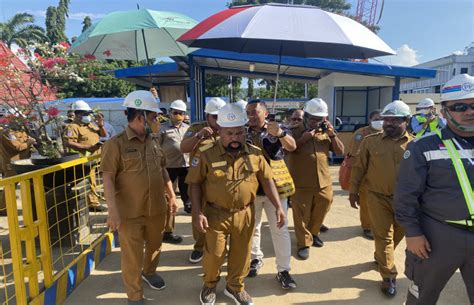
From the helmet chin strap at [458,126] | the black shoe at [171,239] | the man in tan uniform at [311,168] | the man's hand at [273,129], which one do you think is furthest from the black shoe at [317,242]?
the helmet chin strap at [458,126]

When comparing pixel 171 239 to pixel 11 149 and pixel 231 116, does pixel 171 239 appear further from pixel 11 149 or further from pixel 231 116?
pixel 11 149

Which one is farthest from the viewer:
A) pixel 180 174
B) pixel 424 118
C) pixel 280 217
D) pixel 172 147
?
pixel 424 118

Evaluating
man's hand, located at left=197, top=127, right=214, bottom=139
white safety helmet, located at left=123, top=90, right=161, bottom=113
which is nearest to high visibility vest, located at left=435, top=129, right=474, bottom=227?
man's hand, located at left=197, top=127, right=214, bottom=139

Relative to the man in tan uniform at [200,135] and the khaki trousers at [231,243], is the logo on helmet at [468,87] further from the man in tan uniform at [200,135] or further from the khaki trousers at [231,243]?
the man in tan uniform at [200,135]

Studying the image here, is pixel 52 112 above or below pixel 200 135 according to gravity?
above

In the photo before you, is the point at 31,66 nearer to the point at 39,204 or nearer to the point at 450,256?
the point at 39,204

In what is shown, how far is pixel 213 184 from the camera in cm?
274

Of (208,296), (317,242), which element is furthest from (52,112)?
(317,242)

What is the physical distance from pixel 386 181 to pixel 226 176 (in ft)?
5.40

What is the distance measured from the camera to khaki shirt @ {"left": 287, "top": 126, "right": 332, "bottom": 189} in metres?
3.95

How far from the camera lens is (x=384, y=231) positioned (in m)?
Result: 3.18

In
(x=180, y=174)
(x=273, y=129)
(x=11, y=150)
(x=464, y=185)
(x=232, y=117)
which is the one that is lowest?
(x=180, y=174)

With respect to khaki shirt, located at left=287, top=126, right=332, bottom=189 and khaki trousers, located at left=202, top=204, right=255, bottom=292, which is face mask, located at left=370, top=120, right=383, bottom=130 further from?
khaki trousers, located at left=202, top=204, right=255, bottom=292

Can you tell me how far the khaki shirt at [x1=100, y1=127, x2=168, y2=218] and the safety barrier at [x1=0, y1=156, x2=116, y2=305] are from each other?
682 millimetres
